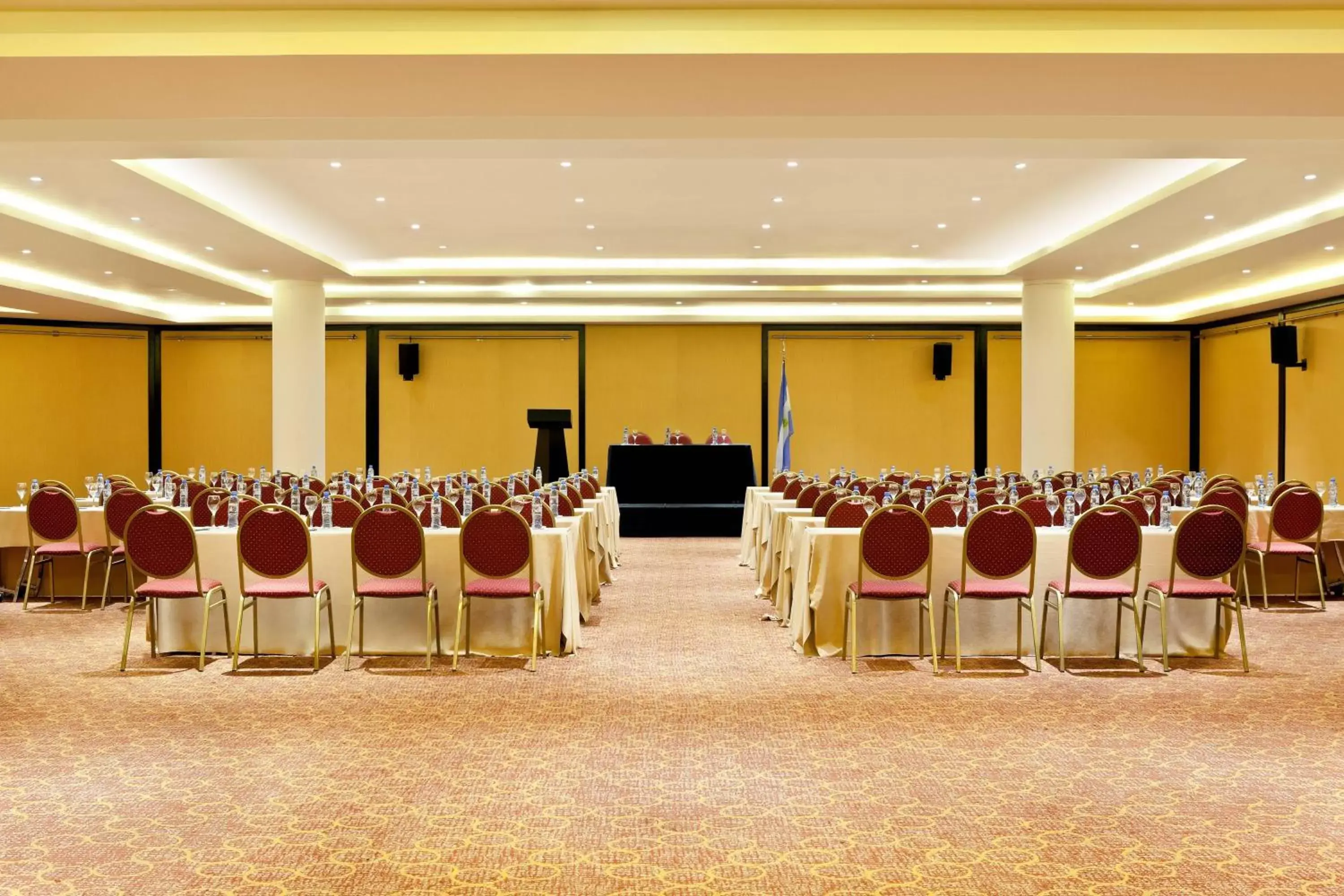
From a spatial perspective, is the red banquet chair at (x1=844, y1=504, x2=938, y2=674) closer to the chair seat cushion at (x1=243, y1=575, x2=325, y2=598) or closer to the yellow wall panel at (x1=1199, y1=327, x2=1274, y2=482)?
the chair seat cushion at (x1=243, y1=575, x2=325, y2=598)

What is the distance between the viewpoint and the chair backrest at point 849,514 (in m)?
6.43

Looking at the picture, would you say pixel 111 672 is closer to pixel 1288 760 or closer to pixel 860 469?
pixel 1288 760

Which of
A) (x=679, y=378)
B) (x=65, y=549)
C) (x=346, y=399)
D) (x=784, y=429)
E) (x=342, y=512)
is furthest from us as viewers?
(x=346, y=399)

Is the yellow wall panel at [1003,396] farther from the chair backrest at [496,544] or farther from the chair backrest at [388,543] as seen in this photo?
the chair backrest at [388,543]

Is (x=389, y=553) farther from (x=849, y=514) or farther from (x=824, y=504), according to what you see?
(x=824, y=504)

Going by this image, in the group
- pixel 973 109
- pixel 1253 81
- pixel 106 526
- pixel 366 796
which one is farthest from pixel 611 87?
pixel 106 526

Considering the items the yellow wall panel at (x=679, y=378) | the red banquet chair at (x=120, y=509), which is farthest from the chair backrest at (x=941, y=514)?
the yellow wall panel at (x=679, y=378)

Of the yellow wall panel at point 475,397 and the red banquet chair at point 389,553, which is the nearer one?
the red banquet chair at point 389,553

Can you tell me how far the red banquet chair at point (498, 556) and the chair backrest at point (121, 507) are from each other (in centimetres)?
313

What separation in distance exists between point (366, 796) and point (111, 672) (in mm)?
2858

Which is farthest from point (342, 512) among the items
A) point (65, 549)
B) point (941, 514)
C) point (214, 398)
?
point (214, 398)

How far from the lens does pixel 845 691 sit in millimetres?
5250

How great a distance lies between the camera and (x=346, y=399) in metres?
18.6

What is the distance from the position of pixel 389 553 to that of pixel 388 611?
0.56 metres
